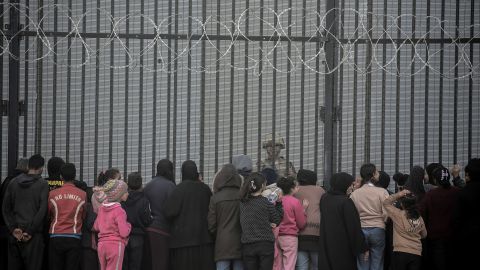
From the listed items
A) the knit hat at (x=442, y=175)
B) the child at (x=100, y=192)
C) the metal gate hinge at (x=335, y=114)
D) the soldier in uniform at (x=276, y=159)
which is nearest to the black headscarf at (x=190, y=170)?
the child at (x=100, y=192)

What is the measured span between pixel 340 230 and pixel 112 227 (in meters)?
2.25

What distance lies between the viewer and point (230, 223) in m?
9.44

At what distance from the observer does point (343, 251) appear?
31.3 feet

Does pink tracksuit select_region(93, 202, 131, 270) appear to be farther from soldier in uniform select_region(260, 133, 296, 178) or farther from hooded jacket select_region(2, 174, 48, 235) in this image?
soldier in uniform select_region(260, 133, 296, 178)

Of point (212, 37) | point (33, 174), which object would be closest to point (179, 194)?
point (33, 174)

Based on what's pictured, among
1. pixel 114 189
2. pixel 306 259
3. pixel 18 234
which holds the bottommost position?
pixel 306 259

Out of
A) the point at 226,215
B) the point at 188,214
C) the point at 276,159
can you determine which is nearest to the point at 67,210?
the point at 188,214

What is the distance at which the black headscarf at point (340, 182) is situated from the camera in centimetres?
955

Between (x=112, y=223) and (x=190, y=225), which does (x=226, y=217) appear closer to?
(x=190, y=225)

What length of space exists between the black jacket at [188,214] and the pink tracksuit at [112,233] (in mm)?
494

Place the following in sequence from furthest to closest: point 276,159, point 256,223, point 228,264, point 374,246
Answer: point 276,159
point 374,246
point 228,264
point 256,223

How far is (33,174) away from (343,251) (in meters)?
3.20

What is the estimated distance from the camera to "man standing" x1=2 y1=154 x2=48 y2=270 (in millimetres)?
9492

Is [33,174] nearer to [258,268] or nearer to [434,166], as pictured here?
[258,268]
